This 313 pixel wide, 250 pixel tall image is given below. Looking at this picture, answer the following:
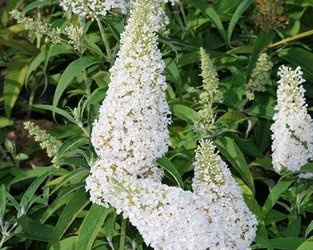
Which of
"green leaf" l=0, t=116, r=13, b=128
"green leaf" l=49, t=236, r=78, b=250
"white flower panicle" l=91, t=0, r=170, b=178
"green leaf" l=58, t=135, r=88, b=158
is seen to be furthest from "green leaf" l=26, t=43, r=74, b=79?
"white flower panicle" l=91, t=0, r=170, b=178

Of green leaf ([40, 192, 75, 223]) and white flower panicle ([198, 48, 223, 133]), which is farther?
green leaf ([40, 192, 75, 223])

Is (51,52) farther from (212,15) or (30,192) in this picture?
(30,192)

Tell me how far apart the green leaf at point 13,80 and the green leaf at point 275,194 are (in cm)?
235

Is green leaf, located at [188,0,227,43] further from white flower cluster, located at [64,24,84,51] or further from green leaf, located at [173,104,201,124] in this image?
white flower cluster, located at [64,24,84,51]

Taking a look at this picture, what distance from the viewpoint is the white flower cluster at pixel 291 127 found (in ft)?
13.7

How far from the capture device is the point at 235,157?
4.56 meters

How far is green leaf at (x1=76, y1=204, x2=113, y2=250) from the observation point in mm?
3924

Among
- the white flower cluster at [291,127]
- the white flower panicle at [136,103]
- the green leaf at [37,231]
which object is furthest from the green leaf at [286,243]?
the green leaf at [37,231]

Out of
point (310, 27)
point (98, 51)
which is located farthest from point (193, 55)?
point (310, 27)

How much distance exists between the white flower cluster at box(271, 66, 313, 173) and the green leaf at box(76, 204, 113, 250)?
1037 millimetres

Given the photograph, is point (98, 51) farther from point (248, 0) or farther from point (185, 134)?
point (248, 0)

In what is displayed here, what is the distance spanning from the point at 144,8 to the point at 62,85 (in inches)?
54.4

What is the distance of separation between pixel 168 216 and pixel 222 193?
51 cm

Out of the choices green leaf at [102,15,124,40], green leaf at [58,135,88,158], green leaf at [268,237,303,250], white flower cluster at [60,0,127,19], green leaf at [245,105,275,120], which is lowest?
green leaf at [268,237,303,250]
